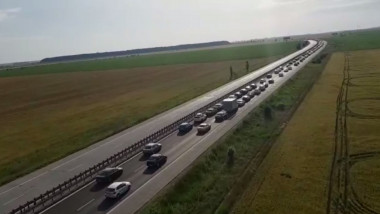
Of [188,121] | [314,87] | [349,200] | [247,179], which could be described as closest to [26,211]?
[247,179]

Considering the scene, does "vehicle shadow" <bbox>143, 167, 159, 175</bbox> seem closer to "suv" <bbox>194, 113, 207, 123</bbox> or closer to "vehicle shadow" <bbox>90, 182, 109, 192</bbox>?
"vehicle shadow" <bbox>90, 182, 109, 192</bbox>

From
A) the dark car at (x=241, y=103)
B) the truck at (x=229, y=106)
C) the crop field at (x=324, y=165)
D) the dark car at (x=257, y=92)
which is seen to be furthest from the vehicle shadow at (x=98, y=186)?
the dark car at (x=257, y=92)

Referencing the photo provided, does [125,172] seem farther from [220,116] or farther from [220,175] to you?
[220,116]

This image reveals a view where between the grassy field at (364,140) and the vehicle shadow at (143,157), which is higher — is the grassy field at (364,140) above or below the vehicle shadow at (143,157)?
below

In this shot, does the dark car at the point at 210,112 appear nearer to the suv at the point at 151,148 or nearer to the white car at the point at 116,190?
the suv at the point at 151,148

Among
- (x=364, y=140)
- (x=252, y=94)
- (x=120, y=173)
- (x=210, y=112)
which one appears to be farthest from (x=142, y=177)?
(x=252, y=94)

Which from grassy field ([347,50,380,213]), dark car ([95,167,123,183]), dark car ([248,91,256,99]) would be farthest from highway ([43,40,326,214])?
dark car ([248,91,256,99])
